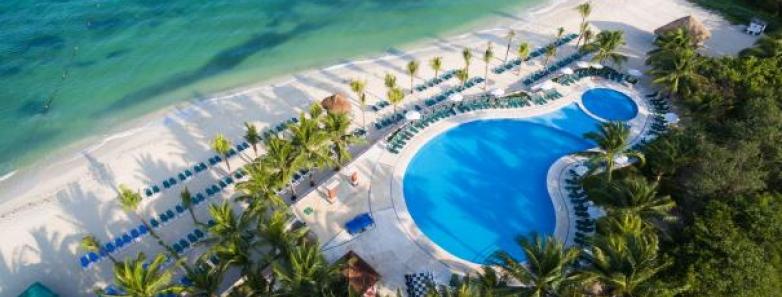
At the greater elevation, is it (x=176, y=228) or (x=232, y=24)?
(x=232, y=24)

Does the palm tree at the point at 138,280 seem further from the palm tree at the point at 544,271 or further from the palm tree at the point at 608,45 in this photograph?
the palm tree at the point at 608,45

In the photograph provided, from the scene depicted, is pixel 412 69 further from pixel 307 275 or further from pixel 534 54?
pixel 307 275

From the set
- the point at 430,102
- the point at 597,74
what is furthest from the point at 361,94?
the point at 597,74

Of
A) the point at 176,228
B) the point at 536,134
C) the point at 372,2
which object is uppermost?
the point at 372,2

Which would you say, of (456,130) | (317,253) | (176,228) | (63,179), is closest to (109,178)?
(63,179)

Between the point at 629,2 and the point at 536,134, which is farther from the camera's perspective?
the point at 629,2

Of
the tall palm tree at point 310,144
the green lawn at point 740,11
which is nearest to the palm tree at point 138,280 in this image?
the tall palm tree at point 310,144

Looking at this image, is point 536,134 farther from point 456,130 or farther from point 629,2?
point 629,2
